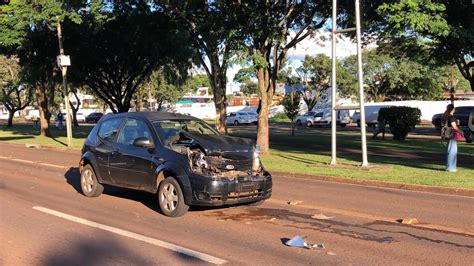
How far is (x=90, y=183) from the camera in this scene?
1050 cm

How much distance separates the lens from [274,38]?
17812mm

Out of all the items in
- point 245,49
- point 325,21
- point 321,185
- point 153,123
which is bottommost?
point 321,185

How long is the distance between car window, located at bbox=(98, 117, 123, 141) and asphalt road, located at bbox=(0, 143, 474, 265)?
1217mm

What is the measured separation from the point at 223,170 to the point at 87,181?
3578mm

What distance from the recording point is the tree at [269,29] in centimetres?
1777

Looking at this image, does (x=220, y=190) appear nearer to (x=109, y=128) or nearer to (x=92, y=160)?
(x=109, y=128)

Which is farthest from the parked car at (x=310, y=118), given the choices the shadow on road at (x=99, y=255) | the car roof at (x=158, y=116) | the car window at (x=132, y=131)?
the shadow on road at (x=99, y=255)

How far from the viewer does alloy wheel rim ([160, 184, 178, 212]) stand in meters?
8.44

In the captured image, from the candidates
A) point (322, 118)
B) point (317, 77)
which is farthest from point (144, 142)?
point (317, 77)

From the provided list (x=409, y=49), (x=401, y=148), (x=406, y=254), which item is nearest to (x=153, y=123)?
(x=406, y=254)

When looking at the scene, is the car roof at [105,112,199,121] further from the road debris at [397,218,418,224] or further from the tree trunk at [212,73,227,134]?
the tree trunk at [212,73,227,134]

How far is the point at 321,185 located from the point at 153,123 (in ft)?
16.0

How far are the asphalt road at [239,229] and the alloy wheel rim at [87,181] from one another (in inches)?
11.7

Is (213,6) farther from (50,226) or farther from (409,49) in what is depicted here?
(50,226)
